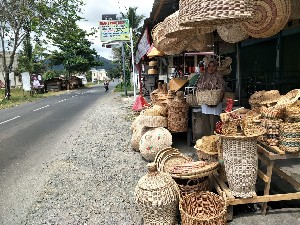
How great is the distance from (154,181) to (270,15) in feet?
8.77

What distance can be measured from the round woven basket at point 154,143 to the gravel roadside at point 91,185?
0.90ft

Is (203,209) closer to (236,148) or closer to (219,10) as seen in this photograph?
(236,148)

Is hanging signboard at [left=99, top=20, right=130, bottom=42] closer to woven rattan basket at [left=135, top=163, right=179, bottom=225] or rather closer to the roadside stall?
the roadside stall

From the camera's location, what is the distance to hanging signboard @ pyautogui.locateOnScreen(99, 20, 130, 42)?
18.7m

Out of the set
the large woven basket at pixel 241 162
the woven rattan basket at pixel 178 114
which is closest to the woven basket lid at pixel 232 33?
the woven rattan basket at pixel 178 114

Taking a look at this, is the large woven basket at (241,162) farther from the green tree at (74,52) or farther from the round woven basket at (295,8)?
the green tree at (74,52)

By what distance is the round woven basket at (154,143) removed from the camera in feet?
20.1

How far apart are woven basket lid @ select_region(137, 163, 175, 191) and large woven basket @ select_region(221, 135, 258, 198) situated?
786 millimetres

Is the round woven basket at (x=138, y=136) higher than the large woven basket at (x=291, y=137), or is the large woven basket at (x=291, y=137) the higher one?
the large woven basket at (x=291, y=137)

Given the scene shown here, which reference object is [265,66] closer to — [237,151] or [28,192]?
[237,151]

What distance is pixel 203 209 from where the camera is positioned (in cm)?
373

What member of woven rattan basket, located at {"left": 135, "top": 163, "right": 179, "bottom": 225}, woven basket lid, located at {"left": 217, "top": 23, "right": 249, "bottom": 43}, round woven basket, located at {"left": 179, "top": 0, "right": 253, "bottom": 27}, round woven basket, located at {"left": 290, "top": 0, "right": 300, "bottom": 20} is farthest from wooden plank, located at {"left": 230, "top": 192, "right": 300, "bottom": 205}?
woven basket lid, located at {"left": 217, "top": 23, "right": 249, "bottom": 43}

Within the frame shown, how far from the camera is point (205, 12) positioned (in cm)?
304

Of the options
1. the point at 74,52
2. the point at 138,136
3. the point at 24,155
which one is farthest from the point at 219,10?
the point at 74,52
